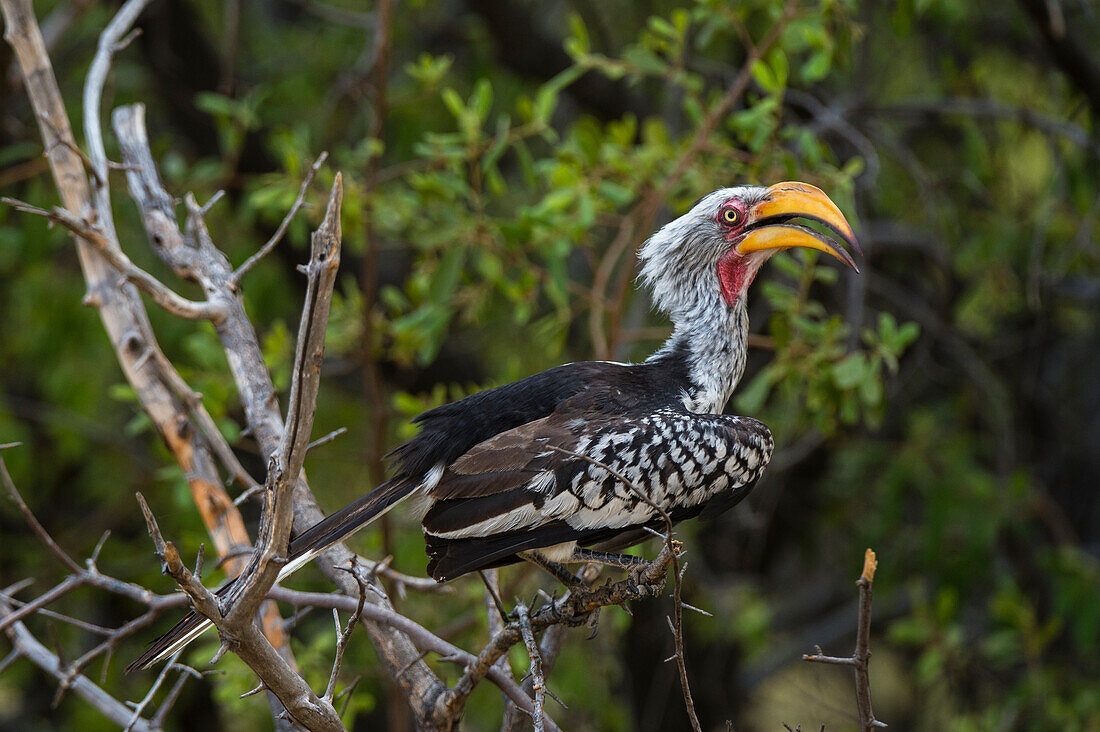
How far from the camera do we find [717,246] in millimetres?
3275

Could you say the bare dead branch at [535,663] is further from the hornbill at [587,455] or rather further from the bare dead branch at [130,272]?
the bare dead branch at [130,272]

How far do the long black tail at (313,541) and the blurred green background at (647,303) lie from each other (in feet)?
4.45

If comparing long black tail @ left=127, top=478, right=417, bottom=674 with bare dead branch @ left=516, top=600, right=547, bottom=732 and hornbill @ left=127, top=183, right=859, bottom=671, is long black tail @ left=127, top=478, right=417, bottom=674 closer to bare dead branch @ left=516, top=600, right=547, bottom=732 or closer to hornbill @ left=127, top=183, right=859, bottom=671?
hornbill @ left=127, top=183, right=859, bottom=671

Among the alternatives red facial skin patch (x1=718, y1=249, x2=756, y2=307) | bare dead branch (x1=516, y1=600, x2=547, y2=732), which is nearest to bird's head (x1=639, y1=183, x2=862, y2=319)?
red facial skin patch (x1=718, y1=249, x2=756, y2=307)

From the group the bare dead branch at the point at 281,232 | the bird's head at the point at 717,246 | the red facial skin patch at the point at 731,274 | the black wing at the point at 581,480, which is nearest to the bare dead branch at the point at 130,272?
the bare dead branch at the point at 281,232

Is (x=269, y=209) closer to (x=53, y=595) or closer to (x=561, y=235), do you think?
(x=561, y=235)

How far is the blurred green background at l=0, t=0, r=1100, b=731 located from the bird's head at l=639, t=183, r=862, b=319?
2.01ft

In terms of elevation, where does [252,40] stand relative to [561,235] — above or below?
above

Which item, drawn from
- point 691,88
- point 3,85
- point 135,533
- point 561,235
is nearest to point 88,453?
point 135,533

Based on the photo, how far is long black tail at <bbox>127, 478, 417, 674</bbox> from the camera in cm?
221

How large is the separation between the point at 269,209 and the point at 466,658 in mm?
2669

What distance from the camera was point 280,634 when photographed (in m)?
2.92

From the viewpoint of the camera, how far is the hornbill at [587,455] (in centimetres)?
258

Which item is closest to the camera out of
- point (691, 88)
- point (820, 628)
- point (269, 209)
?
point (691, 88)
